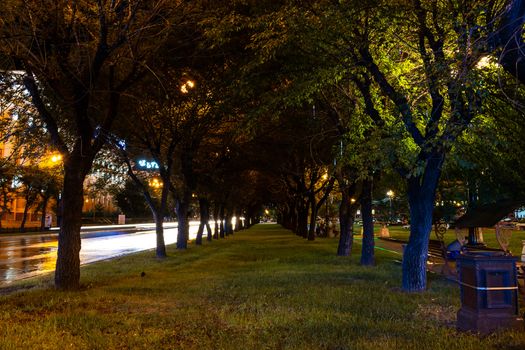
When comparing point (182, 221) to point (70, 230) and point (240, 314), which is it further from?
point (240, 314)

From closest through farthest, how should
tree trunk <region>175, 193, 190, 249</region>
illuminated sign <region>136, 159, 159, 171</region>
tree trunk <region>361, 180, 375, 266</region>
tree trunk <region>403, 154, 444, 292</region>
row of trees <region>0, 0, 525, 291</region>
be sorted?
row of trees <region>0, 0, 525, 291</region>, tree trunk <region>403, 154, 444, 292</region>, tree trunk <region>361, 180, 375, 266</region>, illuminated sign <region>136, 159, 159, 171</region>, tree trunk <region>175, 193, 190, 249</region>

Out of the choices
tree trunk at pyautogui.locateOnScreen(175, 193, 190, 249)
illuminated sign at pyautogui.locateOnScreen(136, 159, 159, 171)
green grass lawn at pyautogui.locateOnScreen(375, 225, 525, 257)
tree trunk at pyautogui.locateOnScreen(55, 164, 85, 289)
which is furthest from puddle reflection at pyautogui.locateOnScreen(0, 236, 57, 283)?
green grass lawn at pyautogui.locateOnScreen(375, 225, 525, 257)

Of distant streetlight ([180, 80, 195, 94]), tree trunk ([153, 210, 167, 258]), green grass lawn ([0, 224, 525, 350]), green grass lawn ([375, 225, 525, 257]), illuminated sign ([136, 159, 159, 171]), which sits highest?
distant streetlight ([180, 80, 195, 94])

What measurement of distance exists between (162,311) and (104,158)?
18.7m

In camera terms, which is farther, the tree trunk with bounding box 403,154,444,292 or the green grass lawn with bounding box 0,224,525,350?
the tree trunk with bounding box 403,154,444,292

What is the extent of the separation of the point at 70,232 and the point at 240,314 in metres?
5.52

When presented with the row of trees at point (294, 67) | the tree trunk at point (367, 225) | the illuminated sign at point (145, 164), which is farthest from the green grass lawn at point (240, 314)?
the illuminated sign at point (145, 164)

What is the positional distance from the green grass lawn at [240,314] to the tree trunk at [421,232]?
443 mm

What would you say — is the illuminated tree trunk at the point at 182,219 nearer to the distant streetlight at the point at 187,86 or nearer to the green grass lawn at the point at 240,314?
the distant streetlight at the point at 187,86

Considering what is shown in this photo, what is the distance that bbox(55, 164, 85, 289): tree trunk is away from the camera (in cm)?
1188

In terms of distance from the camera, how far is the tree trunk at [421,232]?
11508 millimetres

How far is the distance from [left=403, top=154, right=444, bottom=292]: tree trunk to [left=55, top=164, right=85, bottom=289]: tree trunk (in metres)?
7.84

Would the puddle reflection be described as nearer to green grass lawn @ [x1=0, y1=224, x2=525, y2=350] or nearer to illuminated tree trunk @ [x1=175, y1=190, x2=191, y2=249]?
green grass lawn @ [x1=0, y1=224, x2=525, y2=350]

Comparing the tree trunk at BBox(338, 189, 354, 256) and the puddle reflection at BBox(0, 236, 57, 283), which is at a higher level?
A: the tree trunk at BBox(338, 189, 354, 256)
